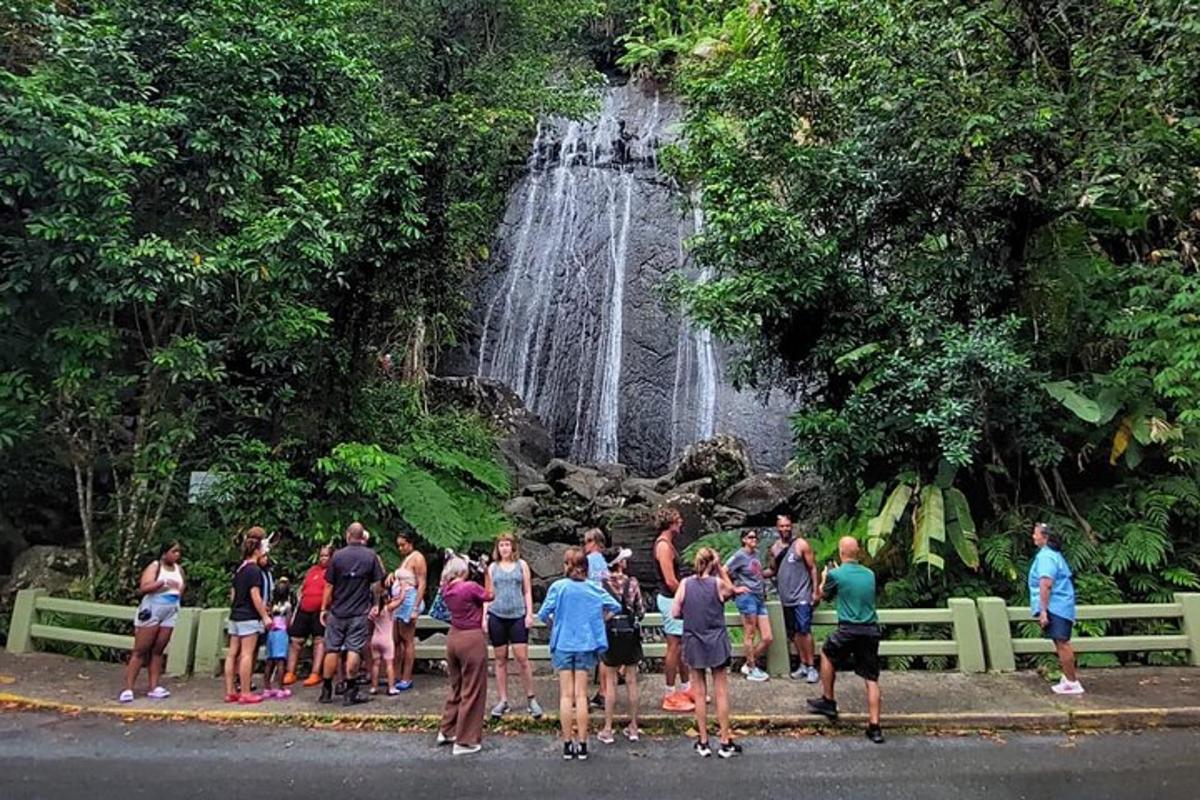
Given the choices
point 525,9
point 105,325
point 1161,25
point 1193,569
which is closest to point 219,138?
point 105,325

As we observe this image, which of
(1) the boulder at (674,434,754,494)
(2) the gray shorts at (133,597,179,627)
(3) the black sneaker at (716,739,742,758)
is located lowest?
(3) the black sneaker at (716,739,742,758)

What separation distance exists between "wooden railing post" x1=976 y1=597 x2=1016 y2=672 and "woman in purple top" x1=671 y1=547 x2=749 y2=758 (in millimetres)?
4060

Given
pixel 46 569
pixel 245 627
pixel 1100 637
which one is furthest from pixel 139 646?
pixel 1100 637

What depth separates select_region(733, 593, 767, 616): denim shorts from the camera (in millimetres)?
8273

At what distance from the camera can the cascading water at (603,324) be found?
20.4 m

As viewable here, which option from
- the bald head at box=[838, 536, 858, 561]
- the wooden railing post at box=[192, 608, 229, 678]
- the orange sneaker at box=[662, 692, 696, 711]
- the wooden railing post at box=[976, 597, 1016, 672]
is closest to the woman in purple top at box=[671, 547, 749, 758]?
the orange sneaker at box=[662, 692, 696, 711]

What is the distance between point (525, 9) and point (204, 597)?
14072mm

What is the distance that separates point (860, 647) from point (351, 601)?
4.95 metres

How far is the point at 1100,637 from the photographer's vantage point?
8.89 metres

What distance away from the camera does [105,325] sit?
9.74 metres

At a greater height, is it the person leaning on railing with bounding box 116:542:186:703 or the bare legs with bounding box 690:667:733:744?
the person leaning on railing with bounding box 116:542:186:703

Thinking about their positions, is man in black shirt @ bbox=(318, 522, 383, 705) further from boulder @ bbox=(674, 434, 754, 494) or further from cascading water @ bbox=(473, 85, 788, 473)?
cascading water @ bbox=(473, 85, 788, 473)

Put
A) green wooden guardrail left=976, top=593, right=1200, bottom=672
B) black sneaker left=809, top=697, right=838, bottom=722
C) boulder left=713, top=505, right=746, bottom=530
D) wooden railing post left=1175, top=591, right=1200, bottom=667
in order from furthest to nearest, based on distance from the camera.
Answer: boulder left=713, top=505, right=746, bottom=530, wooden railing post left=1175, top=591, right=1200, bottom=667, green wooden guardrail left=976, top=593, right=1200, bottom=672, black sneaker left=809, top=697, right=838, bottom=722

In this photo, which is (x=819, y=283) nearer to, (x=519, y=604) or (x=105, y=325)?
(x=519, y=604)
